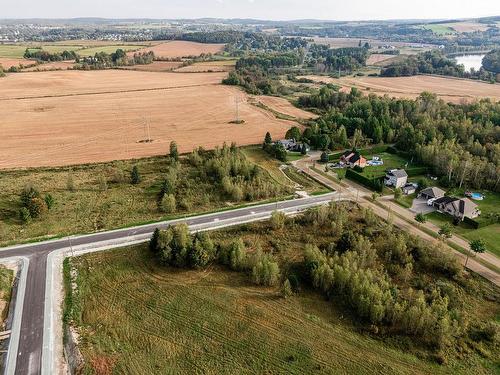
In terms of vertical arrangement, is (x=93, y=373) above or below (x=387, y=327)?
above

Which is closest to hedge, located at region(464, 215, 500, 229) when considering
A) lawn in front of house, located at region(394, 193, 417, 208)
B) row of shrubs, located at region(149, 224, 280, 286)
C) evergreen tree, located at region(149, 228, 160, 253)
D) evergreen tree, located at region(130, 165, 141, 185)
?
lawn in front of house, located at region(394, 193, 417, 208)

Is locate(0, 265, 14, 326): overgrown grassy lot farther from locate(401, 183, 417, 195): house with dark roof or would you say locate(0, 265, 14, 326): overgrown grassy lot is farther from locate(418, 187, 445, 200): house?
locate(418, 187, 445, 200): house

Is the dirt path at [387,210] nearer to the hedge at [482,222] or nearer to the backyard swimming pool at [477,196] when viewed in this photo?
the hedge at [482,222]

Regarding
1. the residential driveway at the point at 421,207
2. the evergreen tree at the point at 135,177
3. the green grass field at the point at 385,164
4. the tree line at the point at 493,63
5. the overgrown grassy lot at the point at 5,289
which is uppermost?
the overgrown grassy lot at the point at 5,289

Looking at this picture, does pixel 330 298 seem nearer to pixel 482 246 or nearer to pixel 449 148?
pixel 482 246

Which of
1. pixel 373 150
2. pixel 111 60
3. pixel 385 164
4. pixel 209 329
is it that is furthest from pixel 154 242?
pixel 111 60

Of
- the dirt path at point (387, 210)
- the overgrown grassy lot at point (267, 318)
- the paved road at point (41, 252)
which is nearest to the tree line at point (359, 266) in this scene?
the overgrown grassy lot at point (267, 318)

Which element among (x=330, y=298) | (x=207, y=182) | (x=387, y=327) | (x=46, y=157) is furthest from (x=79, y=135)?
(x=387, y=327)
